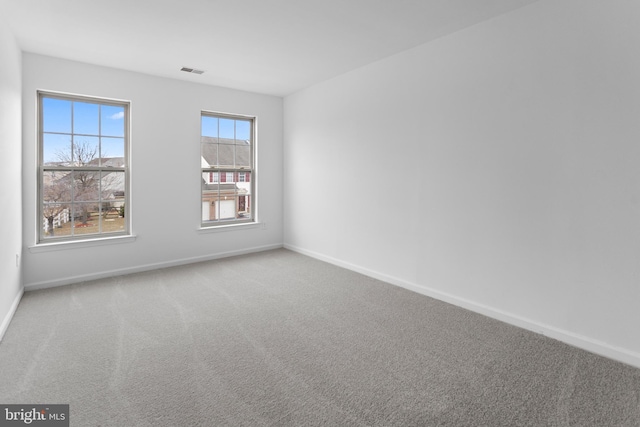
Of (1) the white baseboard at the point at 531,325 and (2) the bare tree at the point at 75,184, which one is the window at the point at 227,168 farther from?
(1) the white baseboard at the point at 531,325

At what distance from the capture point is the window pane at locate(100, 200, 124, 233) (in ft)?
14.3

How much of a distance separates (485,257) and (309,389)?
2.02 meters

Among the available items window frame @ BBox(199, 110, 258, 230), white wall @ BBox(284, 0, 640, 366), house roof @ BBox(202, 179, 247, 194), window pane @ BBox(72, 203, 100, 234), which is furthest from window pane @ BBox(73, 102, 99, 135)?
white wall @ BBox(284, 0, 640, 366)

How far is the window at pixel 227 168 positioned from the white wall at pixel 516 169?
6.19 ft

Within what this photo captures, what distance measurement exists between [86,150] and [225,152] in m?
1.80

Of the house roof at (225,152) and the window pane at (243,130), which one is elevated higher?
the window pane at (243,130)

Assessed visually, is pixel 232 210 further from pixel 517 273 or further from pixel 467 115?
pixel 517 273

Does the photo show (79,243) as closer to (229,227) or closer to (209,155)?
(229,227)

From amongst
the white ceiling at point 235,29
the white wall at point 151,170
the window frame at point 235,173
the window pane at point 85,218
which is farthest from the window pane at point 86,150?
the window frame at point 235,173

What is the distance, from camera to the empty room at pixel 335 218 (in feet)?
6.73

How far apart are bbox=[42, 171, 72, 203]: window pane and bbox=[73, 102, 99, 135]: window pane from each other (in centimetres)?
56

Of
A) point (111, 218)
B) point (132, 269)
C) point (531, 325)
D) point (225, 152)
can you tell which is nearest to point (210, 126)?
point (225, 152)

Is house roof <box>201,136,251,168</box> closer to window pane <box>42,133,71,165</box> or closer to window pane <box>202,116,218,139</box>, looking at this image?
window pane <box>202,116,218,139</box>
